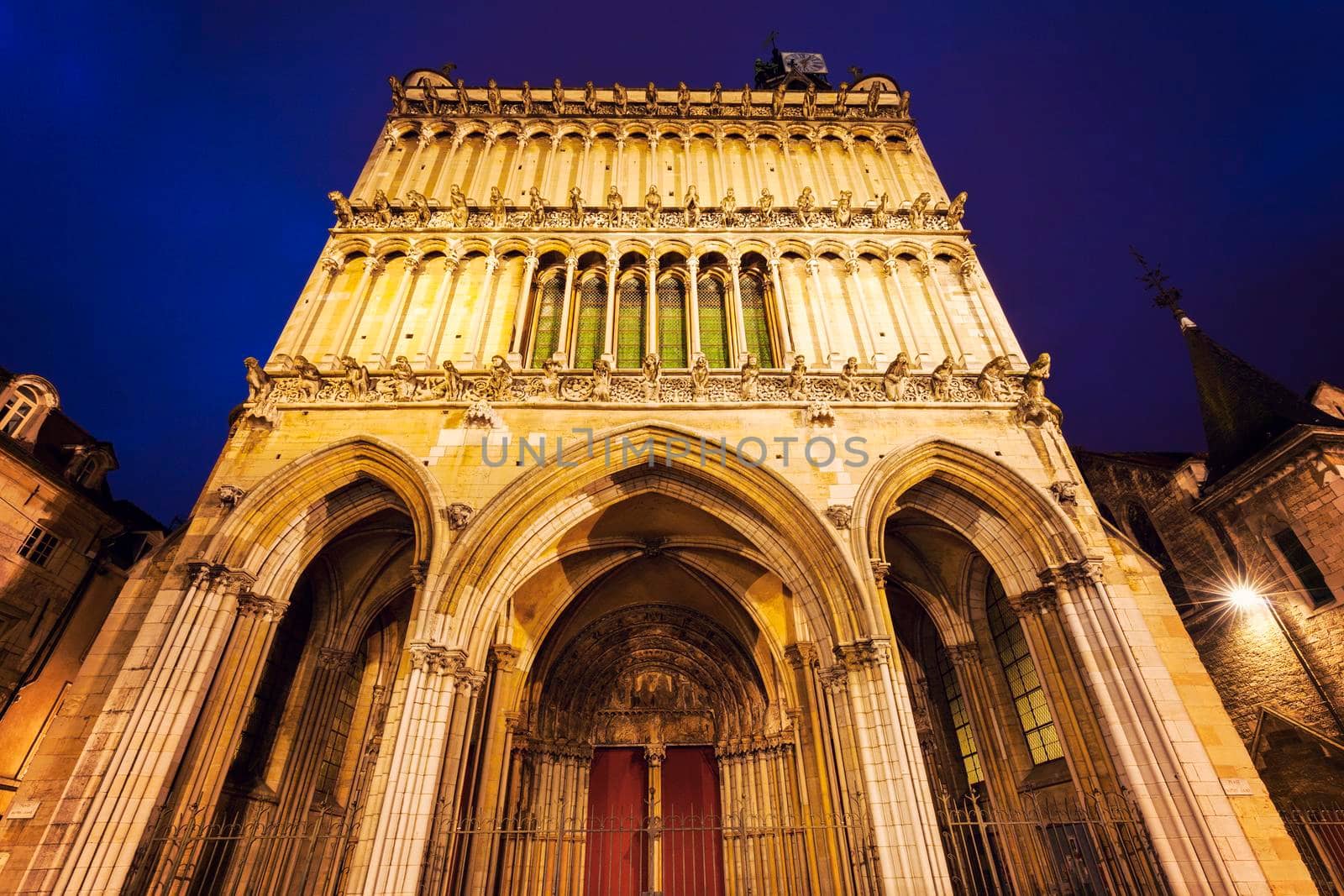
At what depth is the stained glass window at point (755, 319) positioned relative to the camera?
12.2 metres

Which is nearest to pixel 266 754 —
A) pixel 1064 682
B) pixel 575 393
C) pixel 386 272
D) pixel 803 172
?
pixel 575 393

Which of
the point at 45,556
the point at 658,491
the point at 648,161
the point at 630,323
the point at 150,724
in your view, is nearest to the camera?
the point at 150,724

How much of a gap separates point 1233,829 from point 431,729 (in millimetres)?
9651

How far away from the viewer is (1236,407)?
46.6ft

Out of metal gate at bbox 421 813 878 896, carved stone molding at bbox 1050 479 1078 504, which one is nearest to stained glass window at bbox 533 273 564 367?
metal gate at bbox 421 813 878 896

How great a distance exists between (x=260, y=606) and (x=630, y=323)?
826 centimetres

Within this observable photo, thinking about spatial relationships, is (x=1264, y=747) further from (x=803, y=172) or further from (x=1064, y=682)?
(x=803, y=172)

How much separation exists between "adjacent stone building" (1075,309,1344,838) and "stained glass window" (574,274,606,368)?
9574 mm

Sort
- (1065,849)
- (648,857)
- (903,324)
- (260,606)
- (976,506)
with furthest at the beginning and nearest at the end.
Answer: (648,857), (903,324), (976,506), (1065,849), (260,606)

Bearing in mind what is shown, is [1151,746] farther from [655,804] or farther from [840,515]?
[655,804]

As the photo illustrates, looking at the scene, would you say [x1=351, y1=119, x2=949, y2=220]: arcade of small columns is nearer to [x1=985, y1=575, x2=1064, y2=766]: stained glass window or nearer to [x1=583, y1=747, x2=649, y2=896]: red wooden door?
[x1=985, y1=575, x2=1064, y2=766]: stained glass window

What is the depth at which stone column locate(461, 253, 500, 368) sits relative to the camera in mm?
11266

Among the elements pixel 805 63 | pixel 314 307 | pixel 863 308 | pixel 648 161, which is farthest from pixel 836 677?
pixel 805 63

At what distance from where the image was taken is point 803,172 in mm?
14859
